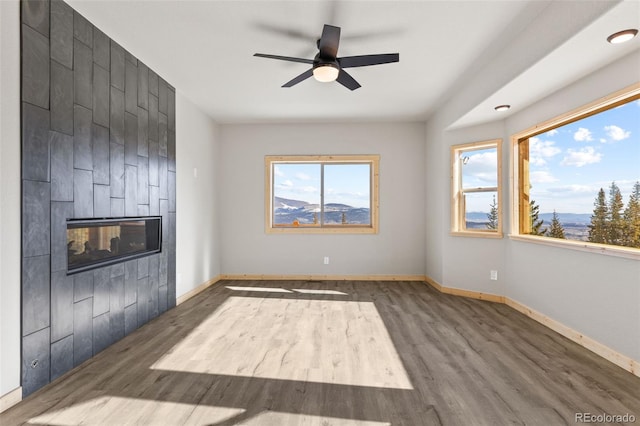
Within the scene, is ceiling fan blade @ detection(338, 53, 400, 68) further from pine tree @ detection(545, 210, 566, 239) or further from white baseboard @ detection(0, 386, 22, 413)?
white baseboard @ detection(0, 386, 22, 413)

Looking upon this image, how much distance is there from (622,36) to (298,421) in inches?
130

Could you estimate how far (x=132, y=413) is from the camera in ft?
6.47

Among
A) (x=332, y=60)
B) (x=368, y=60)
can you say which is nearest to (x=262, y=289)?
(x=332, y=60)

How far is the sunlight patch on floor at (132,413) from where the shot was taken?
1.90 m

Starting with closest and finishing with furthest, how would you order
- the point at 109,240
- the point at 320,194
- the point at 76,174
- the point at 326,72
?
the point at 76,174, the point at 326,72, the point at 109,240, the point at 320,194

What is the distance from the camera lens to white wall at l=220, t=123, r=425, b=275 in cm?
583

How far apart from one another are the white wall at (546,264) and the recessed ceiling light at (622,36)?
338 millimetres

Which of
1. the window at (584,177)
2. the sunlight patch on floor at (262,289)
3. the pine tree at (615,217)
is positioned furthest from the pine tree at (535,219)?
the sunlight patch on floor at (262,289)

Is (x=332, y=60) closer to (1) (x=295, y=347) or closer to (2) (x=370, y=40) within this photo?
(2) (x=370, y=40)

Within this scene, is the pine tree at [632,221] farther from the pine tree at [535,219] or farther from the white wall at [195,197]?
the white wall at [195,197]

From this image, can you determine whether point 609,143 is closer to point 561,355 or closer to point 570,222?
point 570,222

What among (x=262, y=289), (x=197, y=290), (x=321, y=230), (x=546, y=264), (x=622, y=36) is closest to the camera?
(x=622, y=36)

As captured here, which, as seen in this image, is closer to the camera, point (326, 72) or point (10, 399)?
point (10, 399)

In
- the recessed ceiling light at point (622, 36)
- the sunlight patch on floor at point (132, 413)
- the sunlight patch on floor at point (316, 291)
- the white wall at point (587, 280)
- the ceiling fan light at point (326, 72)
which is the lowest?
the sunlight patch on floor at point (132, 413)
